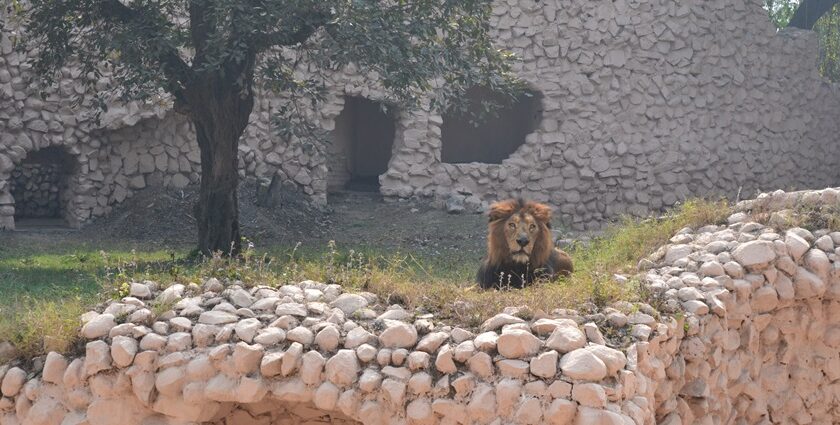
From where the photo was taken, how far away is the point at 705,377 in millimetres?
7238

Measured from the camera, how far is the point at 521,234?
26.7 feet

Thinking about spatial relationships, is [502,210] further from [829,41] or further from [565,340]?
[829,41]

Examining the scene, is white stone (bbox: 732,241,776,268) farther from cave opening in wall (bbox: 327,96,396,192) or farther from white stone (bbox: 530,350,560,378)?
cave opening in wall (bbox: 327,96,396,192)

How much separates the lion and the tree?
3252 millimetres

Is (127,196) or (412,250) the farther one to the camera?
(127,196)

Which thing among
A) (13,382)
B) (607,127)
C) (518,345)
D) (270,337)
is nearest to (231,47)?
(13,382)

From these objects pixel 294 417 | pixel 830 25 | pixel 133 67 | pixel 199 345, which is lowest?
pixel 294 417

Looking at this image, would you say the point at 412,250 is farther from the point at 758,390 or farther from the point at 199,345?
the point at 199,345

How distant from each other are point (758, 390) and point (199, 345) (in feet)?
13.5

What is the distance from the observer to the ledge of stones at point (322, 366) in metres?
5.81

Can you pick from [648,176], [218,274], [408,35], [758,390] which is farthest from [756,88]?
[218,274]

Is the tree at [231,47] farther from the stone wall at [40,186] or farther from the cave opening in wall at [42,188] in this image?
the stone wall at [40,186]

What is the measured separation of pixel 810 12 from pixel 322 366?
724 inches

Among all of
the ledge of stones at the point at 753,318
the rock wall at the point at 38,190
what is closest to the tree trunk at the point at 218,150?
the rock wall at the point at 38,190
